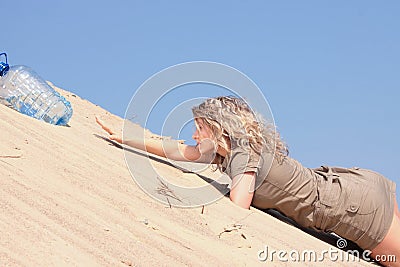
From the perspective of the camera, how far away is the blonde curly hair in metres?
4.62

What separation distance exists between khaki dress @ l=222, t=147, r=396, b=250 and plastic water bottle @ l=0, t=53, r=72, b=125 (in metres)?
1.86

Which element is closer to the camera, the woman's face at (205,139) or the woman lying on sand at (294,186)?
the woman lying on sand at (294,186)

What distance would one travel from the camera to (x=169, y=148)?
17.2 ft

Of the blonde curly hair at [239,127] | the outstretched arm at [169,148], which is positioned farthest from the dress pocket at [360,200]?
the outstretched arm at [169,148]

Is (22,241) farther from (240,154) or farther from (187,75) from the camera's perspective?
(187,75)

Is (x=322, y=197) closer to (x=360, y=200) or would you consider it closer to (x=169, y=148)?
(x=360, y=200)

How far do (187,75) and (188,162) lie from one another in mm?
736

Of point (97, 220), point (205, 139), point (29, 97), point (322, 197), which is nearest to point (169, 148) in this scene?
point (205, 139)

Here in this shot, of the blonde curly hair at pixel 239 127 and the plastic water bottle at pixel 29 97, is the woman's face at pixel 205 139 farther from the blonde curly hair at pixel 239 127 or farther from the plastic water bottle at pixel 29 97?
the plastic water bottle at pixel 29 97

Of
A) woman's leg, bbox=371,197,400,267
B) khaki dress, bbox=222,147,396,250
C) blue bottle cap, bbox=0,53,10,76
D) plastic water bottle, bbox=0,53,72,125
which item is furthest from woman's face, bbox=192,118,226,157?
blue bottle cap, bbox=0,53,10,76

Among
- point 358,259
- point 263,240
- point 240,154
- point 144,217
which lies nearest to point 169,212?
point 144,217

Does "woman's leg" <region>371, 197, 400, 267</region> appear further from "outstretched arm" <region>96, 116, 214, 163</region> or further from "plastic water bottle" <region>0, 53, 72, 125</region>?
"plastic water bottle" <region>0, 53, 72, 125</region>

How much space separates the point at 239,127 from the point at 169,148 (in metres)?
0.82

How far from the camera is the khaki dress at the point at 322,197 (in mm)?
4465
